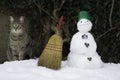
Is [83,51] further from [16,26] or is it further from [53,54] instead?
[16,26]

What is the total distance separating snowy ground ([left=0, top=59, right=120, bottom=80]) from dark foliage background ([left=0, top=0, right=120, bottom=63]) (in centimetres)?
156

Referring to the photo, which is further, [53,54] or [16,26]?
[16,26]

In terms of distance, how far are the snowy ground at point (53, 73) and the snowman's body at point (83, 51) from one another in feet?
0.23

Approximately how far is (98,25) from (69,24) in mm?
451

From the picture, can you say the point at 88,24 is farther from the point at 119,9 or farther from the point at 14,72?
the point at 119,9

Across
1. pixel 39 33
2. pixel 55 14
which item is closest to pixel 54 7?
pixel 55 14

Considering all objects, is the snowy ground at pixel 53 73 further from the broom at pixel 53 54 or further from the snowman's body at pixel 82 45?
the snowman's body at pixel 82 45

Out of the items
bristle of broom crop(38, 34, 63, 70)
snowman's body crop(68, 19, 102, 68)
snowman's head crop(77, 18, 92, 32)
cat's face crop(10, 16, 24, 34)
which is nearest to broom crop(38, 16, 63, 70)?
bristle of broom crop(38, 34, 63, 70)

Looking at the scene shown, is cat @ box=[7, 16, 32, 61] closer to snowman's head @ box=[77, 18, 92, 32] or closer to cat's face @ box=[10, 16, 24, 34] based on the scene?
cat's face @ box=[10, 16, 24, 34]

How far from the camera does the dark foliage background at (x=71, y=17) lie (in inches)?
201

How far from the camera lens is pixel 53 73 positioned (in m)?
3.44

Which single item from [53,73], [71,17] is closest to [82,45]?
[53,73]

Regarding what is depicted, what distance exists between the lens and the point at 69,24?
213 inches

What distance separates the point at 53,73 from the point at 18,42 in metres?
1.91
